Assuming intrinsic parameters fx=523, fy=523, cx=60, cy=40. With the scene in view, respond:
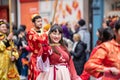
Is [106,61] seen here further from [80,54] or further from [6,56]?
[80,54]

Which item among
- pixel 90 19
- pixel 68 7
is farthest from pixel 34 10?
pixel 90 19

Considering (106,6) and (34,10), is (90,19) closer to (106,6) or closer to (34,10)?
(106,6)

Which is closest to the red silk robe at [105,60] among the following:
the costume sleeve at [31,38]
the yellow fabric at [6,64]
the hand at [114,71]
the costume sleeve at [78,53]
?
the hand at [114,71]

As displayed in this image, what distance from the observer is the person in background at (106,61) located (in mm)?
5375

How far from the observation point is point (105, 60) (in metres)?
5.50

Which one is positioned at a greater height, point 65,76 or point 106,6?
point 106,6

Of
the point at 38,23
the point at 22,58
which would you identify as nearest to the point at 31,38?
the point at 38,23

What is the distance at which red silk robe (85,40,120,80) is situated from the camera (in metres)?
5.40

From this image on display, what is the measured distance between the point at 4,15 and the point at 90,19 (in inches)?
215

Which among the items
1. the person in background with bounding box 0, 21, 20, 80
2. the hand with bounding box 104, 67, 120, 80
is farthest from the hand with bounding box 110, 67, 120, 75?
the person in background with bounding box 0, 21, 20, 80

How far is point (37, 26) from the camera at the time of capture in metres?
10.2

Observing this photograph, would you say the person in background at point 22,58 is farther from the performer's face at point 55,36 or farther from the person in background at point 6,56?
the performer's face at point 55,36

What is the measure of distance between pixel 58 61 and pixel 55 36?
387 mm

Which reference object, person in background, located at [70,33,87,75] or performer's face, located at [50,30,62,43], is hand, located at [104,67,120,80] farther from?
person in background, located at [70,33,87,75]
